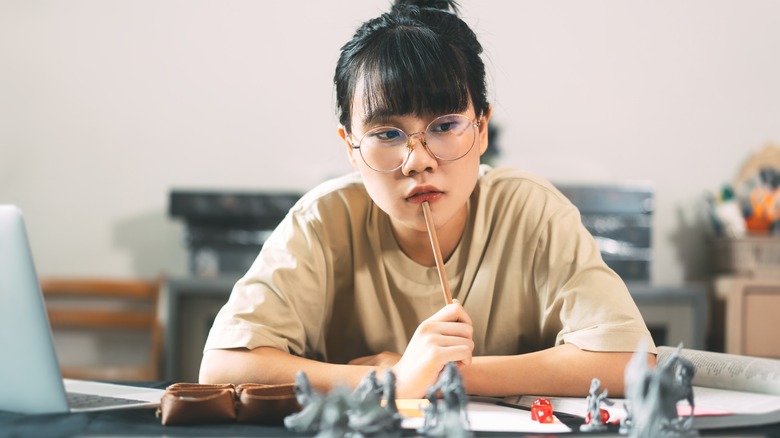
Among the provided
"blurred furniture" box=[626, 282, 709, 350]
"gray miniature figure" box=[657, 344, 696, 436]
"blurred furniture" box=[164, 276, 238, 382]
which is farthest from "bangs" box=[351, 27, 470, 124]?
"blurred furniture" box=[626, 282, 709, 350]

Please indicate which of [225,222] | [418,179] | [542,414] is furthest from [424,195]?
[225,222]

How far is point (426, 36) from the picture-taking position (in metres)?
1.15

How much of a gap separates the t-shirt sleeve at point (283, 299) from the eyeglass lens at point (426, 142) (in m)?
0.19

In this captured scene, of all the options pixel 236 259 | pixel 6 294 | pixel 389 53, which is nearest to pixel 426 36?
pixel 389 53

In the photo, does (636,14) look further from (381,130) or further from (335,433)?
(335,433)

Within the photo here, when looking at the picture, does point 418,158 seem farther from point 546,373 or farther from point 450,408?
point 450,408

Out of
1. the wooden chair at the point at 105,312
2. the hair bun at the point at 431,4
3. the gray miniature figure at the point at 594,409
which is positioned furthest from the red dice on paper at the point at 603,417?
the wooden chair at the point at 105,312

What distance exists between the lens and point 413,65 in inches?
43.7

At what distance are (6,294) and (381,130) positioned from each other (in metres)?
0.50

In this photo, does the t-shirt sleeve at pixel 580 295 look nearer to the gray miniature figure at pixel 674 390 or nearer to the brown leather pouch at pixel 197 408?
the gray miniature figure at pixel 674 390

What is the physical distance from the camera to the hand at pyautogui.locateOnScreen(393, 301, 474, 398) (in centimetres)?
95

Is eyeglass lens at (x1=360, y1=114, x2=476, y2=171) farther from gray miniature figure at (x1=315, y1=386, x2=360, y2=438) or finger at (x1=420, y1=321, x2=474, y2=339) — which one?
gray miniature figure at (x1=315, y1=386, x2=360, y2=438)

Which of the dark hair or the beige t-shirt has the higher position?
the dark hair

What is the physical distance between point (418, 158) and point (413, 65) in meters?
0.13
